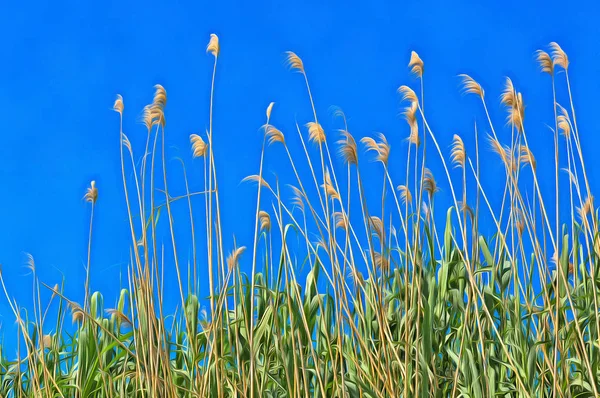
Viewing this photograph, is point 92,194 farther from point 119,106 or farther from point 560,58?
point 560,58

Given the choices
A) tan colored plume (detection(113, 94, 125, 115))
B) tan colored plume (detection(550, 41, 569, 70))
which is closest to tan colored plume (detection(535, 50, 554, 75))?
tan colored plume (detection(550, 41, 569, 70))

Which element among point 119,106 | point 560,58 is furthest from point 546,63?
point 119,106

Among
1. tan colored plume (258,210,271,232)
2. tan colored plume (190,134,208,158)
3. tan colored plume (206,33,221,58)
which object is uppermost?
tan colored plume (206,33,221,58)

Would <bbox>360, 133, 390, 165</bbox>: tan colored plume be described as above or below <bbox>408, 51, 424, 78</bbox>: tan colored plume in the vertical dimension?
below

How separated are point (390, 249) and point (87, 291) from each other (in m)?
0.97

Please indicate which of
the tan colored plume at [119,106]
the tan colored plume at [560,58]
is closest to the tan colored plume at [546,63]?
the tan colored plume at [560,58]

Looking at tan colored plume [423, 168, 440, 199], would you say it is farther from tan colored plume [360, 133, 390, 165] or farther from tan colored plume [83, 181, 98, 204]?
tan colored plume [83, 181, 98, 204]

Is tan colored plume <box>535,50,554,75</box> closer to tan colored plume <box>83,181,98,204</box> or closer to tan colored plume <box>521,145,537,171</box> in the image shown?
tan colored plume <box>521,145,537,171</box>

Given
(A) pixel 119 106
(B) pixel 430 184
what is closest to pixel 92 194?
(A) pixel 119 106

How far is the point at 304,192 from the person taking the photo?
2146 millimetres

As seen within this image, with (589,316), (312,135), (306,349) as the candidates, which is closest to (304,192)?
(312,135)

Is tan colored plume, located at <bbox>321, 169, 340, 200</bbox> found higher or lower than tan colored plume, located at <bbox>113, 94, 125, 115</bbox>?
lower

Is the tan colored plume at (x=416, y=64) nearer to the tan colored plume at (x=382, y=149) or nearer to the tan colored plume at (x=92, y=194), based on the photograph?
the tan colored plume at (x=382, y=149)

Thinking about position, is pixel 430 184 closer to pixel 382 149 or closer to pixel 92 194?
pixel 382 149
